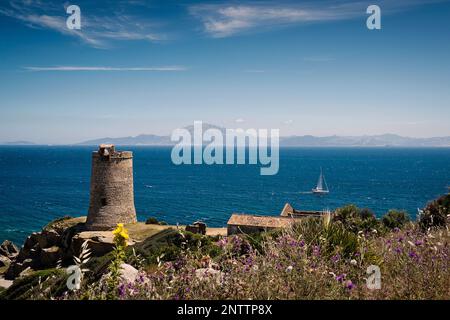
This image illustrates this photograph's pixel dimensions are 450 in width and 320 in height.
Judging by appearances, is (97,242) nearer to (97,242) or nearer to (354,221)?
(97,242)

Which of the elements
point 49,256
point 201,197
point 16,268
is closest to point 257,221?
point 49,256

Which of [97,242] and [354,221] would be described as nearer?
[354,221]

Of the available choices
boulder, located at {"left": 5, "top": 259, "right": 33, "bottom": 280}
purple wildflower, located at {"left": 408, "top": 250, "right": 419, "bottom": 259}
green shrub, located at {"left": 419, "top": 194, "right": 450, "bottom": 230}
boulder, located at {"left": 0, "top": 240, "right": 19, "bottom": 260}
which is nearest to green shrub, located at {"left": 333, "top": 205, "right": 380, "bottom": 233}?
green shrub, located at {"left": 419, "top": 194, "right": 450, "bottom": 230}

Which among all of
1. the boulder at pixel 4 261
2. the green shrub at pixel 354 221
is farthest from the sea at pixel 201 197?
the green shrub at pixel 354 221

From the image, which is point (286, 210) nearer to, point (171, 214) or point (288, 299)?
point (171, 214)

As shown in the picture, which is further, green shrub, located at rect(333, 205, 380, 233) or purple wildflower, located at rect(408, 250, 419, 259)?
green shrub, located at rect(333, 205, 380, 233)

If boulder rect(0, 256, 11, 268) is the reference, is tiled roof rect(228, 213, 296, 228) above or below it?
above

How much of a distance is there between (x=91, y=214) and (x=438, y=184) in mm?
107630

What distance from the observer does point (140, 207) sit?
77812 millimetres

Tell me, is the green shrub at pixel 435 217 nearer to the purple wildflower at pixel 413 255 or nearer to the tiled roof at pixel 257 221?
the purple wildflower at pixel 413 255

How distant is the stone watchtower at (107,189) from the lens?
3391cm

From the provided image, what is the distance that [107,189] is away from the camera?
3394 cm

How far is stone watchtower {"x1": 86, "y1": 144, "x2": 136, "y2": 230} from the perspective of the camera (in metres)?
33.9

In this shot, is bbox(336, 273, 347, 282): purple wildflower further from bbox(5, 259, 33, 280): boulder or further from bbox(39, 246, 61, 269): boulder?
bbox(5, 259, 33, 280): boulder
